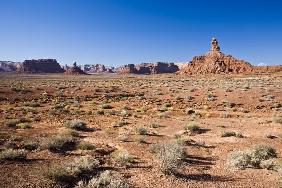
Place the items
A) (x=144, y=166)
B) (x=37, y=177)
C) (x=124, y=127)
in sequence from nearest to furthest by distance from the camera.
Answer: (x=37, y=177) → (x=144, y=166) → (x=124, y=127)

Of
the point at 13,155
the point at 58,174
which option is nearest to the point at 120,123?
the point at 13,155

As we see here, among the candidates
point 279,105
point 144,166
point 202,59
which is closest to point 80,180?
point 144,166

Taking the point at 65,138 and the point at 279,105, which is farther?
the point at 279,105

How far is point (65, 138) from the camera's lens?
53.1 ft

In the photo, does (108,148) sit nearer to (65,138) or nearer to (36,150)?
(65,138)

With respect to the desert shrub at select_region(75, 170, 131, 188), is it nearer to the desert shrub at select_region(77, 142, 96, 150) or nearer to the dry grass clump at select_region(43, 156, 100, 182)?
the dry grass clump at select_region(43, 156, 100, 182)

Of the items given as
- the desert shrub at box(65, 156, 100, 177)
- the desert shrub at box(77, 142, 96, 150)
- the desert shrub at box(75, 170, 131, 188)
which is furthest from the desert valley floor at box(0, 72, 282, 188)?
the desert shrub at box(75, 170, 131, 188)

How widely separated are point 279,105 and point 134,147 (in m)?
22.0

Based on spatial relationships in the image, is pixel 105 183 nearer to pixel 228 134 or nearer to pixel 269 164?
pixel 269 164

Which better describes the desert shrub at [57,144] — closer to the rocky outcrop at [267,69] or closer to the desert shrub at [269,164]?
the desert shrub at [269,164]

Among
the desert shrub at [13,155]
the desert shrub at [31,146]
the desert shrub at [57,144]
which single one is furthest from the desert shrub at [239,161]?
the desert shrub at [31,146]

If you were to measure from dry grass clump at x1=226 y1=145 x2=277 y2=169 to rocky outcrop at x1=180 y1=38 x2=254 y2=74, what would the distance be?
126m

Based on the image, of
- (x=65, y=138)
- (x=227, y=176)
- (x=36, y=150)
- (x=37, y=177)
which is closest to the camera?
(x=37, y=177)

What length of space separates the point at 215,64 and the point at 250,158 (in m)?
137
